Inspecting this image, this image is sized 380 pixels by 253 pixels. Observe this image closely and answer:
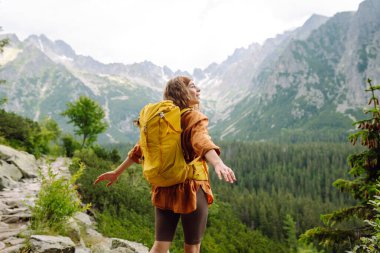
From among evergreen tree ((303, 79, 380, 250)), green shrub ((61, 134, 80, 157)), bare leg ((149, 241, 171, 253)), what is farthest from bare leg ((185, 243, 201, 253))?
green shrub ((61, 134, 80, 157))

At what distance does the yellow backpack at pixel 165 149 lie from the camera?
2.92 meters

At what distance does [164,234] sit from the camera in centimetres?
314

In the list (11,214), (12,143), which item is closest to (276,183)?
(12,143)

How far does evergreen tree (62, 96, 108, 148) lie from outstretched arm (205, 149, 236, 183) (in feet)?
99.8

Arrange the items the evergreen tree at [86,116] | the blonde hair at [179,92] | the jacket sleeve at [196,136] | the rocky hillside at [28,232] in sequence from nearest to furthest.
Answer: the jacket sleeve at [196,136], the blonde hair at [179,92], the rocky hillside at [28,232], the evergreen tree at [86,116]

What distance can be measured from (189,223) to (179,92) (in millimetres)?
1308

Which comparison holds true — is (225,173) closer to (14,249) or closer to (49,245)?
(49,245)

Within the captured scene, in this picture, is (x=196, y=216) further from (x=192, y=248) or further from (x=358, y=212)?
(x=358, y=212)

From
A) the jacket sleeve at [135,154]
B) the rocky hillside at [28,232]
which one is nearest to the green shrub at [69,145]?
the rocky hillside at [28,232]

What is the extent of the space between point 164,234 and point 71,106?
1224 inches

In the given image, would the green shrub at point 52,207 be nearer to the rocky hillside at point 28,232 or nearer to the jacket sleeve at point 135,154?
the rocky hillside at point 28,232

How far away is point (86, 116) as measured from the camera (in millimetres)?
31797

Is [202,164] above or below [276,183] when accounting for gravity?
above

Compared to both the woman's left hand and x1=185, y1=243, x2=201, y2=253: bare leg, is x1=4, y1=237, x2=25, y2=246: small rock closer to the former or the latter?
x1=185, y1=243, x2=201, y2=253: bare leg
